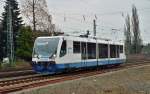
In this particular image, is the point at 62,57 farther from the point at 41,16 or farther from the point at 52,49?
the point at 41,16

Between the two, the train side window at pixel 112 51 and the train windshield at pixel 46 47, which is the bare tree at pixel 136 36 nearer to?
the train side window at pixel 112 51

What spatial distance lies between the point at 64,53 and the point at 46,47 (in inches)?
56.0

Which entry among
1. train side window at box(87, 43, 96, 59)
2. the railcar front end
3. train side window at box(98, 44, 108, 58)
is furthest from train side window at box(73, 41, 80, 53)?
train side window at box(98, 44, 108, 58)

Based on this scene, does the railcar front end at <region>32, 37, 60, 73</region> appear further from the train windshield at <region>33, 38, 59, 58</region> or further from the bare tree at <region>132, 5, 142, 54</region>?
the bare tree at <region>132, 5, 142, 54</region>

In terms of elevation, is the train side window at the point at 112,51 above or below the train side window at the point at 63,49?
below

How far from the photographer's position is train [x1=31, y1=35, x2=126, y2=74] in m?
29.8

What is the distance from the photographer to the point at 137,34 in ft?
321

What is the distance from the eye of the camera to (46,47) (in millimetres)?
30312

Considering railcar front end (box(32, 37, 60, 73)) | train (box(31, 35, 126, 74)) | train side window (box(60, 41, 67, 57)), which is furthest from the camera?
train side window (box(60, 41, 67, 57))

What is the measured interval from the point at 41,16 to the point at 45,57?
101 ft

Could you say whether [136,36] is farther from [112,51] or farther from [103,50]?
[103,50]

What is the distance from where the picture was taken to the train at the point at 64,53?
29828mm

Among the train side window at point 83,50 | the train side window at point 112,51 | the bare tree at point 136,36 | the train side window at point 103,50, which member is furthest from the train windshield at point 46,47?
the bare tree at point 136,36

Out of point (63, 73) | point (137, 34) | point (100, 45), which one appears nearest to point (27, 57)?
point (100, 45)
